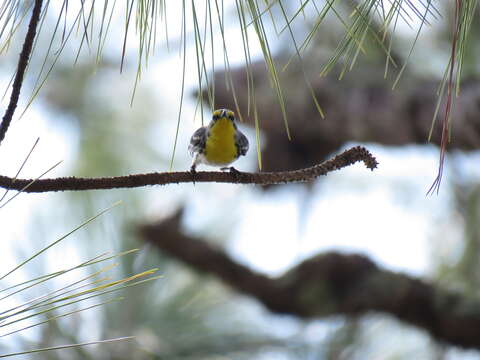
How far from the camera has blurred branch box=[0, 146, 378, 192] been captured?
1.09 m

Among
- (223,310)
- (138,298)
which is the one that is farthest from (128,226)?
(223,310)

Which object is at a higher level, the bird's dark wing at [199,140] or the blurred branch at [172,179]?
the bird's dark wing at [199,140]

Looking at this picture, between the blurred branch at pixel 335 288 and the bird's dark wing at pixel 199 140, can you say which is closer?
the bird's dark wing at pixel 199 140

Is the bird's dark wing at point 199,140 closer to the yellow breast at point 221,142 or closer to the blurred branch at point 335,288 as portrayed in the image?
the yellow breast at point 221,142


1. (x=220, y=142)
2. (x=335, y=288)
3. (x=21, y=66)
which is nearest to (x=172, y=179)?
(x=21, y=66)

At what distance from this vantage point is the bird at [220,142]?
2.37m

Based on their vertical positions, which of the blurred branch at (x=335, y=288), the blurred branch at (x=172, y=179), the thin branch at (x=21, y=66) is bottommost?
the blurred branch at (x=335, y=288)

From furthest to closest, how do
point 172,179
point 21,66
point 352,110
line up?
1. point 352,110
2. point 172,179
3. point 21,66

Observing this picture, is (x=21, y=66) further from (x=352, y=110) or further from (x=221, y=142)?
(x=352, y=110)

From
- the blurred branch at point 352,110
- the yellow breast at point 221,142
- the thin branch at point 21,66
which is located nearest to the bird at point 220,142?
the yellow breast at point 221,142

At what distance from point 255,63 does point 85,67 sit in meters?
1.62

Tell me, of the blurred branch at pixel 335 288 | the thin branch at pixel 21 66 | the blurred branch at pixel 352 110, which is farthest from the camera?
the blurred branch at pixel 335 288

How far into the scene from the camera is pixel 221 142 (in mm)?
2369

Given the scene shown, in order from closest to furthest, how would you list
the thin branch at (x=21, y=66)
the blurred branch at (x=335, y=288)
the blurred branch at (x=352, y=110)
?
1. the thin branch at (x=21, y=66)
2. the blurred branch at (x=352, y=110)
3. the blurred branch at (x=335, y=288)
